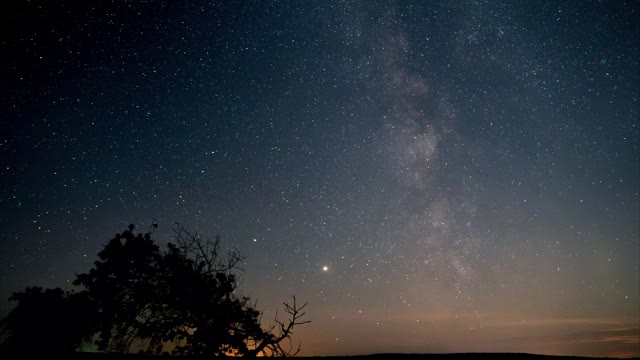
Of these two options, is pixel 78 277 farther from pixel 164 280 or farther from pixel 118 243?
pixel 164 280

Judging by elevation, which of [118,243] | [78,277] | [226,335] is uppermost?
[118,243]

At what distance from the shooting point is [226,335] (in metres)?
9.30

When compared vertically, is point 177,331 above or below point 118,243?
below

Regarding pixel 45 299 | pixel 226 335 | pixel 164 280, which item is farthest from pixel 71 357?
pixel 226 335

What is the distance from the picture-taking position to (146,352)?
9570 millimetres

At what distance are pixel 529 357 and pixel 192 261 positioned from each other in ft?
30.2

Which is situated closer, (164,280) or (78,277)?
(164,280)

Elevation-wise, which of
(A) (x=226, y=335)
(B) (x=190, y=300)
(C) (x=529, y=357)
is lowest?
(C) (x=529, y=357)

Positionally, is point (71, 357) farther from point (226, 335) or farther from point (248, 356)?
point (248, 356)

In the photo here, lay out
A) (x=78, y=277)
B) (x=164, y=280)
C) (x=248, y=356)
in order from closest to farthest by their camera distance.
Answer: (x=248, y=356), (x=164, y=280), (x=78, y=277)

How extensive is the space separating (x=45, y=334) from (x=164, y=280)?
170 inches

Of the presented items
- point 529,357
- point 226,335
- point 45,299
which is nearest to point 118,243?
point 45,299

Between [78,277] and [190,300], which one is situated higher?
[78,277]

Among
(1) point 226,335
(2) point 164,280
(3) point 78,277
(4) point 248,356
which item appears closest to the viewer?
(4) point 248,356
